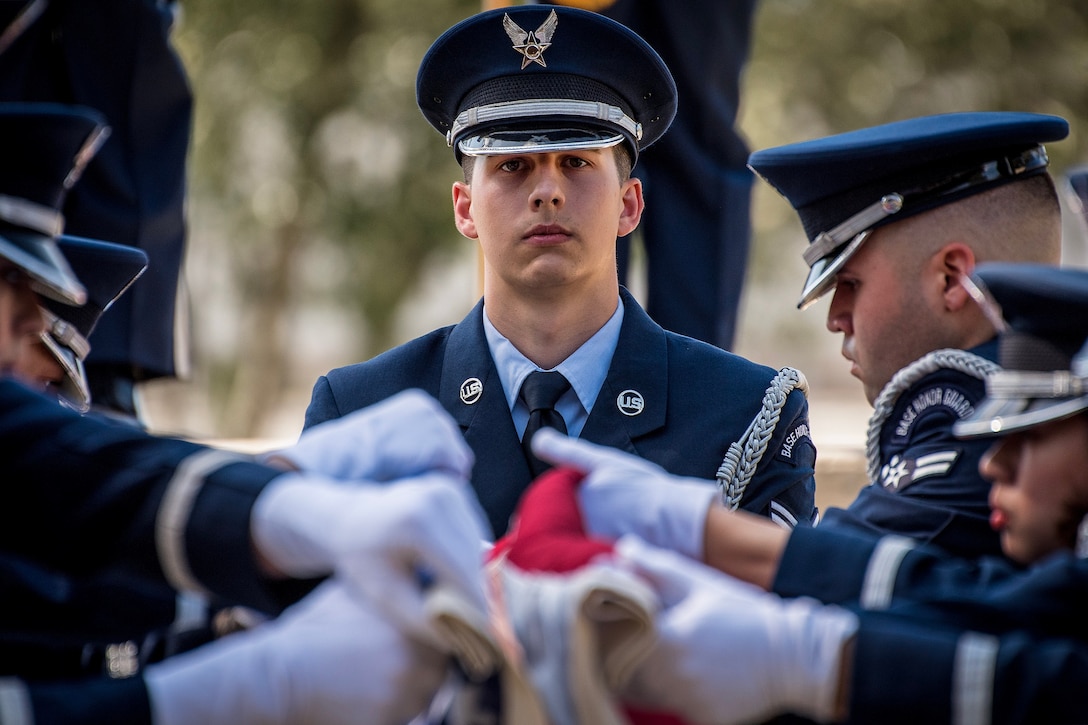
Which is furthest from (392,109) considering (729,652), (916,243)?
(729,652)

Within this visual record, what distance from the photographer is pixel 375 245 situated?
9570mm

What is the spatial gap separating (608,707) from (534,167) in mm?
1526

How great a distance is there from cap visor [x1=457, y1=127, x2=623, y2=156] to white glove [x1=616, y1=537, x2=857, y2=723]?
1.31 m

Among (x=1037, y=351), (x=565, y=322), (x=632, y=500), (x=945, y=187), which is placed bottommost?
(x=632, y=500)

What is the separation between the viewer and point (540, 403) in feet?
9.83

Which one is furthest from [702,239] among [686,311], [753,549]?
[753,549]

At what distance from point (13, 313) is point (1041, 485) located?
1527mm

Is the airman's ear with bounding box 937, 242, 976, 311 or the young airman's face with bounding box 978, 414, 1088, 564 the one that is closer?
the young airman's face with bounding box 978, 414, 1088, 564

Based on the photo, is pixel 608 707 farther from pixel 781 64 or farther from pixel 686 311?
pixel 781 64

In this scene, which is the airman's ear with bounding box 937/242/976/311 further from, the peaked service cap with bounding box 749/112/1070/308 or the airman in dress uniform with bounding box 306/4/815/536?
the airman in dress uniform with bounding box 306/4/815/536

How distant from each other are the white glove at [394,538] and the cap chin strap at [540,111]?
132 cm

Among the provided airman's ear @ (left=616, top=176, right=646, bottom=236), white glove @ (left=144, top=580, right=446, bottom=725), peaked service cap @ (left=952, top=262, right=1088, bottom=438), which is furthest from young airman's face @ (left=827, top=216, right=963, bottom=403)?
white glove @ (left=144, top=580, right=446, bottom=725)

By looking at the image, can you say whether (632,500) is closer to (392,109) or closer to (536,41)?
(536,41)

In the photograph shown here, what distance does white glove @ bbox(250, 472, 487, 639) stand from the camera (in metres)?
1.75
